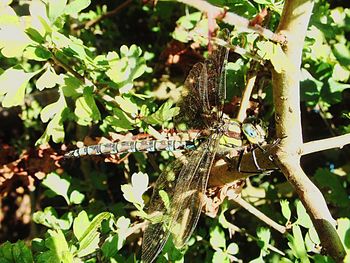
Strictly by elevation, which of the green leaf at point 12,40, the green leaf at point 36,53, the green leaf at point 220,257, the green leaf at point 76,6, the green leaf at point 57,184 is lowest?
the green leaf at point 220,257

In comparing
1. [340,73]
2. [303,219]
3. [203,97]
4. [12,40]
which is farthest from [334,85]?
[12,40]

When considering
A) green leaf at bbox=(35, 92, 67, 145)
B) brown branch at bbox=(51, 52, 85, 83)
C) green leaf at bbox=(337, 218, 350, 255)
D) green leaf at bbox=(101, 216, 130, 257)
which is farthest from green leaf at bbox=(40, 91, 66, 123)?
green leaf at bbox=(337, 218, 350, 255)

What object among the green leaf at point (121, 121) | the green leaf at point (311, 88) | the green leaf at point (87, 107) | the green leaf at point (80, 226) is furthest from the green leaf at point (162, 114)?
the green leaf at point (311, 88)

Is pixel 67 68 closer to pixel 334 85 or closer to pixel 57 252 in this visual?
pixel 57 252

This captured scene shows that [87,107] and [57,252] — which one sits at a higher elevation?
[87,107]

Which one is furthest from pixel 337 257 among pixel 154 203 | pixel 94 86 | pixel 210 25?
pixel 94 86

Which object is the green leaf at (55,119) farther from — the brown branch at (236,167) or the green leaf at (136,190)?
the brown branch at (236,167)
